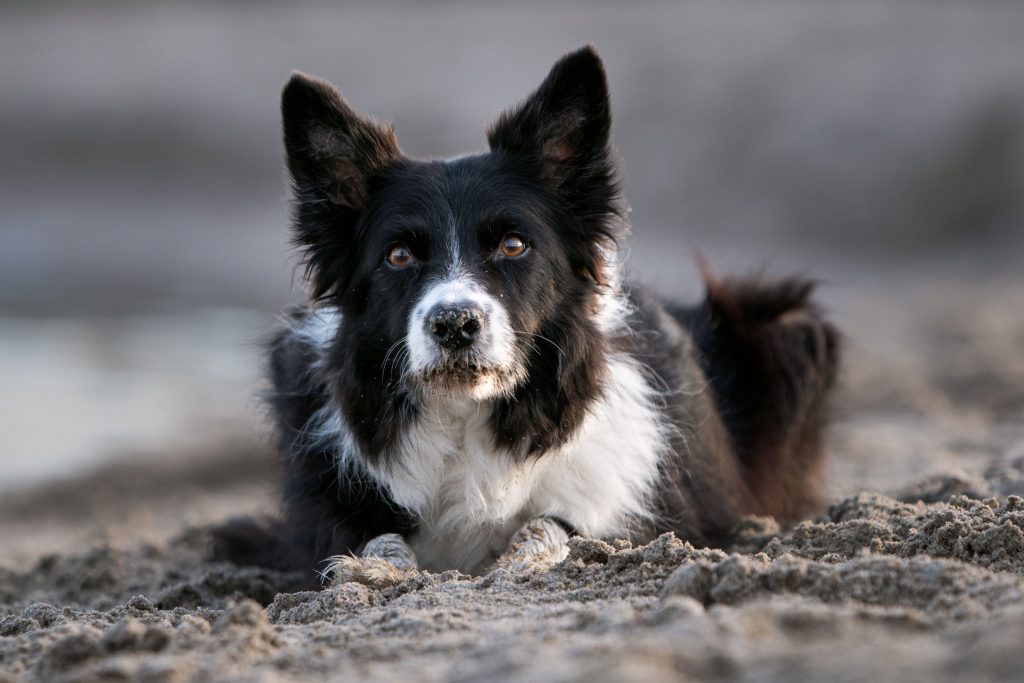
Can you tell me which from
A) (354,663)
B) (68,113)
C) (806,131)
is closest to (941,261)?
(806,131)

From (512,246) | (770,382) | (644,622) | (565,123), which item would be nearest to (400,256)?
(512,246)

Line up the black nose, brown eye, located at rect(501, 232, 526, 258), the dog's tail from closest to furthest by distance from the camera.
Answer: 1. the black nose
2. brown eye, located at rect(501, 232, 526, 258)
3. the dog's tail

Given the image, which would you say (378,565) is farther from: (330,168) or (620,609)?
(330,168)

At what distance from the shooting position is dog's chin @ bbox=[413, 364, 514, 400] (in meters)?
4.76

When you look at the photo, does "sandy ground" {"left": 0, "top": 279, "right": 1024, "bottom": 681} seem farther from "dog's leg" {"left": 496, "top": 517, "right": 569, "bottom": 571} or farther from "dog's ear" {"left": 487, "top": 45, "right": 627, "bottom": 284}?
"dog's ear" {"left": 487, "top": 45, "right": 627, "bottom": 284}

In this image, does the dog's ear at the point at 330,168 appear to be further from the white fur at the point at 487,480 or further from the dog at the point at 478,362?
the white fur at the point at 487,480

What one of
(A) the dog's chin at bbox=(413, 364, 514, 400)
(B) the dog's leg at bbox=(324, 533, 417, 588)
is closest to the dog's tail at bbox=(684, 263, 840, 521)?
(A) the dog's chin at bbox=(413, 364, 514, 400)

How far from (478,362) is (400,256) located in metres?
0.64

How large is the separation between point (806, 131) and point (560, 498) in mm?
17971

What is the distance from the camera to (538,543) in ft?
16.6

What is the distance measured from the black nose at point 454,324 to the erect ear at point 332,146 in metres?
1.02

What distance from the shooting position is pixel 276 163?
26.1 metres

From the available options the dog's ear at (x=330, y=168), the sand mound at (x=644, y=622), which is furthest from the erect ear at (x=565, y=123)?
the sand mound at (x=644, y=622)

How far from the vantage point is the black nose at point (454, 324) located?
4602 millimetres
